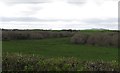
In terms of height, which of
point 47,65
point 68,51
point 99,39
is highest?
point 99,39

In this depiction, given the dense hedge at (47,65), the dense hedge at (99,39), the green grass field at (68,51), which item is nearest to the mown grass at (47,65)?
the dense hedge at (47,65)

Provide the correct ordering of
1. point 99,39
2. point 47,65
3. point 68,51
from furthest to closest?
point 99,39 → point 68,51 → point 47,65

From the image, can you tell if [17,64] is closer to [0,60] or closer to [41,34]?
[0,60]

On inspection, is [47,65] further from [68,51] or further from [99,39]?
[99,39]

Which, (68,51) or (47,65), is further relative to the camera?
(68,51)

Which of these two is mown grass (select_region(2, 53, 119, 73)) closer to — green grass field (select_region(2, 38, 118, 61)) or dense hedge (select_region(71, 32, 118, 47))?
green grass field (select_region(2, 38, 118, 61))

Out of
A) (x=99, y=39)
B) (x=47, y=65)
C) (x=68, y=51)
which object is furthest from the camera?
(x=99, y=39)

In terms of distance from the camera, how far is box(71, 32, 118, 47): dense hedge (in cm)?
4335

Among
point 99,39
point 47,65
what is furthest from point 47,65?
point 99,39

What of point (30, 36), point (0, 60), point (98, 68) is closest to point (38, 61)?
point (0, 60)

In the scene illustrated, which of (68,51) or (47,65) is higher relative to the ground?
(47,65)

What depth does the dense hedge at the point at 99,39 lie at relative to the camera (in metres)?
43.3

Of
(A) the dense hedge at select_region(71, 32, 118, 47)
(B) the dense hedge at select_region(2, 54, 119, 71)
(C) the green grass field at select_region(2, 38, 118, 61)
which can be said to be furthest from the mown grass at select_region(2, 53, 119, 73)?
(A) the dense hedge at select_region(71, 32, 118, 47)

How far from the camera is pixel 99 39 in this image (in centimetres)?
4575
